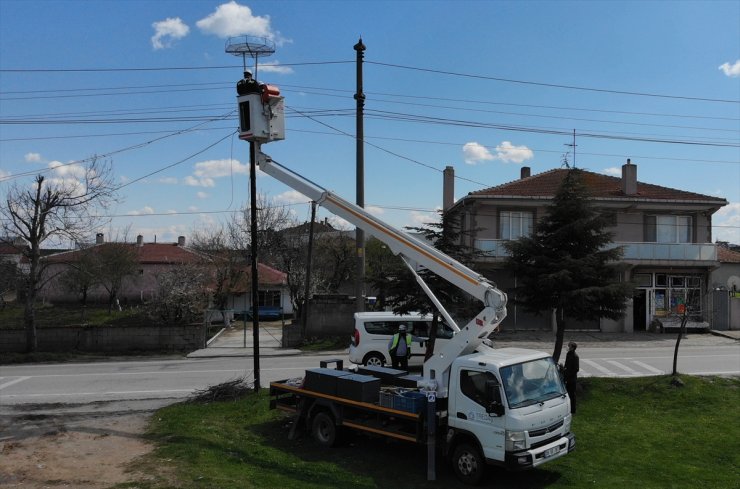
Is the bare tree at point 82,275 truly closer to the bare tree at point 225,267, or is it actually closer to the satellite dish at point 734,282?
the bare tree at point 225,267

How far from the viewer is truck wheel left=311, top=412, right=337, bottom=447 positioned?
10.2 metres

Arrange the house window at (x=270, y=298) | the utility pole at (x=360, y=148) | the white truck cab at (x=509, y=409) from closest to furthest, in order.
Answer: the white truck cab at (x=509, y=409) → the utility pole at (x=360, y=148) → the house window at (x=270, y=298)

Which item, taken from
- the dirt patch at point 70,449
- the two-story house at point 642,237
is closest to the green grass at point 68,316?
the two-story house at point 642,237

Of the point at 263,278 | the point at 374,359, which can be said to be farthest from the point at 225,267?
the point at 374,359

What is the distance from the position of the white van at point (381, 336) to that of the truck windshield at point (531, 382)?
8.78 metres

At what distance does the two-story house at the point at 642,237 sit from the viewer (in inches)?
1164

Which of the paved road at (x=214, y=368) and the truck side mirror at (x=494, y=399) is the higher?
the truck side mirror at (x=494, y=399)

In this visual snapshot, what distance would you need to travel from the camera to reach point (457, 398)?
876cm

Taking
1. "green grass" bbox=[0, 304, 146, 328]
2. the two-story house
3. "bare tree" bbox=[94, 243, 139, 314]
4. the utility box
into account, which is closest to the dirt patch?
the utility box

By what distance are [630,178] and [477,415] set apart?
2629cm

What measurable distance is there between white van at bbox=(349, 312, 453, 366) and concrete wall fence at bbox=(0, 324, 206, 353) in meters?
9.77

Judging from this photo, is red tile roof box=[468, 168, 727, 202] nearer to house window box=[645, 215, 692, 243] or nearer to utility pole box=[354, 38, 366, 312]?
house window box=[645, 215, 692, 243]

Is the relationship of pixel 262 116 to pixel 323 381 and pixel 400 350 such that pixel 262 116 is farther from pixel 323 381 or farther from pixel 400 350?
pixel 400 350

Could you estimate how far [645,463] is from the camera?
9.57 m
